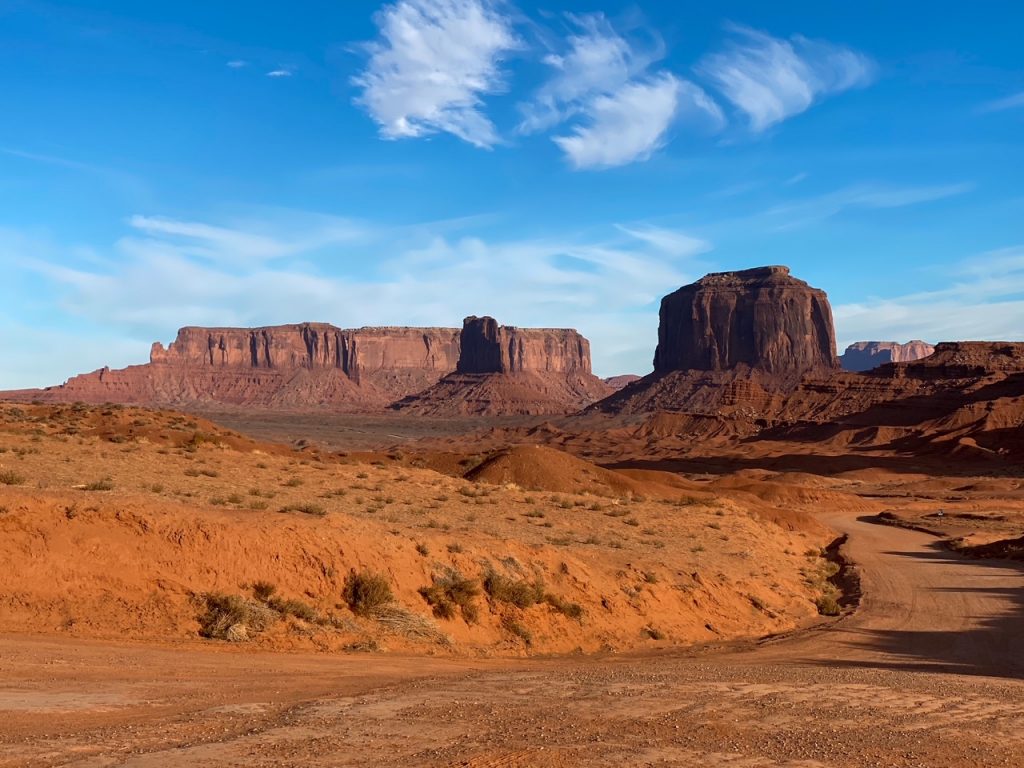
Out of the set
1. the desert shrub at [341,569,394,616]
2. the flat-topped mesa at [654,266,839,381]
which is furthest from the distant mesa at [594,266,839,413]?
the desert shrub at [341,569,394,616]

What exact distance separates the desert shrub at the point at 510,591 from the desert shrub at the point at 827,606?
315 inches

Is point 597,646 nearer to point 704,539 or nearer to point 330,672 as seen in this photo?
point 330,672

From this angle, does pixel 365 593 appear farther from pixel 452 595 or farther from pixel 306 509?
pixel 306 509

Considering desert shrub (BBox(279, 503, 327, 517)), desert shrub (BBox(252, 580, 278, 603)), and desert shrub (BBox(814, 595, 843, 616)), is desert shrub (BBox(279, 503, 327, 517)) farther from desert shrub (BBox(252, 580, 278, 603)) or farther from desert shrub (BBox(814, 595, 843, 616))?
desert shrub (BBox(814, 595, 843, 616))

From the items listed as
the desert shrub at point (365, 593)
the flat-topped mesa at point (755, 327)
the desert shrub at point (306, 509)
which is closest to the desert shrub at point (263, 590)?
the desert shrub at point (365, 593)

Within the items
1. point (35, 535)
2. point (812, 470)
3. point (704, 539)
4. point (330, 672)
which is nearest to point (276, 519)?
point (35, 535)

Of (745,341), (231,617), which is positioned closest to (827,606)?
(231,617)

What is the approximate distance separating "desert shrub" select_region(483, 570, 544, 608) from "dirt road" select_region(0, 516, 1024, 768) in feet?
8.33

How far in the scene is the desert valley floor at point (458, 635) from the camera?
7508mm

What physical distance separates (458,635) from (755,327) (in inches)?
6254

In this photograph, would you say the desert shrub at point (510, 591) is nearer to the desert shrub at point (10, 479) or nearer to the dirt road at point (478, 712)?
the dirt road at point (478, 712)

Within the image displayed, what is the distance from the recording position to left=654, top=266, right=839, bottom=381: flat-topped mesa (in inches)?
6501

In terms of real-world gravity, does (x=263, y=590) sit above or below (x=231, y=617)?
above

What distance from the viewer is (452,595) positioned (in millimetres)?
15898
